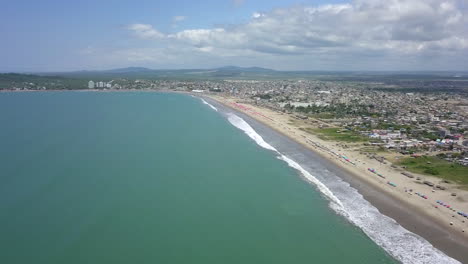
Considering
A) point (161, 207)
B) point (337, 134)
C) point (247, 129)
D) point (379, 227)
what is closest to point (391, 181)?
point (379, 227)

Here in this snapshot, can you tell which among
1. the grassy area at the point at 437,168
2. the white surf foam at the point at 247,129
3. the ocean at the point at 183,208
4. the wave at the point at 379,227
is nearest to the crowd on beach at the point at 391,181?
the grassy area at the point at 437,168

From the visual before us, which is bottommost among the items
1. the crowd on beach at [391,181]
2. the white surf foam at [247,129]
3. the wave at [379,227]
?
the wave at [379,227]

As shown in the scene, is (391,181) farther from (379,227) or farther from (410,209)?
(379,227)

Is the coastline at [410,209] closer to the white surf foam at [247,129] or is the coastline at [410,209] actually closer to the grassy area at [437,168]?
the grassy area at [437,168]

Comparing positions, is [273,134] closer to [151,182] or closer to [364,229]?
[151,182]

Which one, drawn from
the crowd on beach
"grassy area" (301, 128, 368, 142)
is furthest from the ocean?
"grassy area" (301, 128, 368, 142)

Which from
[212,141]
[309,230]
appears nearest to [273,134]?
[212,141]
